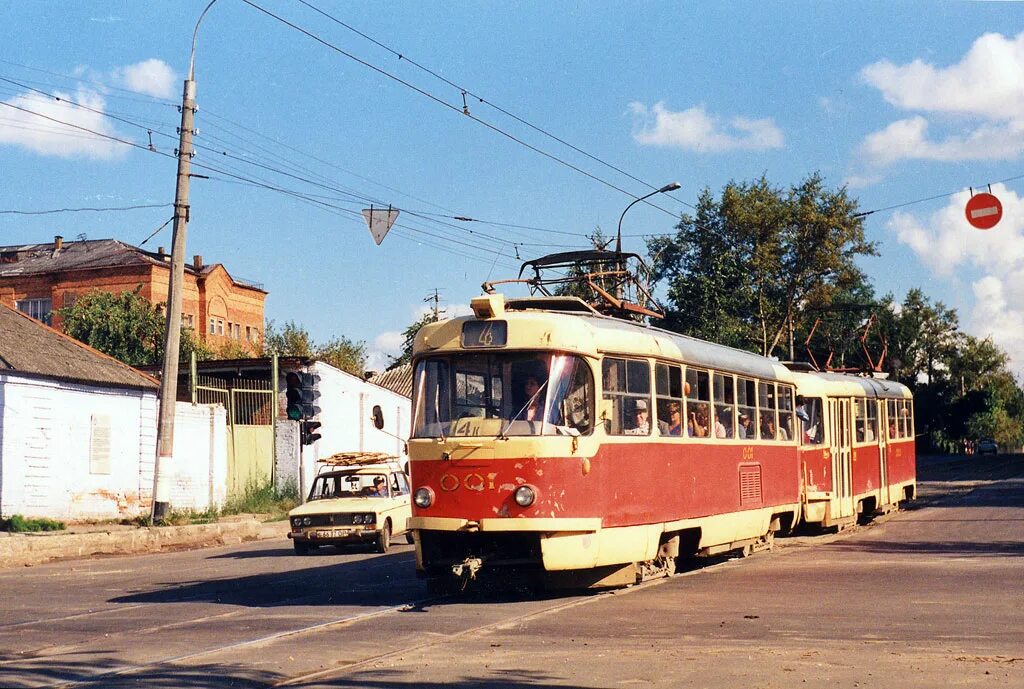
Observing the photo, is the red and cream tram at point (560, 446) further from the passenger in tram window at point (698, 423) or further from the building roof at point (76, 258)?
the building roof at point (76, 258)

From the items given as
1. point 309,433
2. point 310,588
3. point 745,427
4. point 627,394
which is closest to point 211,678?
point 627,394

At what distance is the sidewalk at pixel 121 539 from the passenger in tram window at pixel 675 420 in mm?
12202

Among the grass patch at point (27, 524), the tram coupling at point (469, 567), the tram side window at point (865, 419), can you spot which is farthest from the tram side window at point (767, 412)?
the grass patch at point (27, 524)

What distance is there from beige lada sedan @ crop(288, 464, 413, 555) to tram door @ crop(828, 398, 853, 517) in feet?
24.8

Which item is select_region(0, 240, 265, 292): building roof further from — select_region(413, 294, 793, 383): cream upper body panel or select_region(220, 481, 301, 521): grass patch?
select_region(413, 294, 793, 383): cream upper body panel

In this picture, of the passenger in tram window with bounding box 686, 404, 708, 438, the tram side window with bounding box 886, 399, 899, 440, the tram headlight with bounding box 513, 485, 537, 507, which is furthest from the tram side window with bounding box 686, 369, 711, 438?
the tram side window with bounding box 886, 399, 899, 440

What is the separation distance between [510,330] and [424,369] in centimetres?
112

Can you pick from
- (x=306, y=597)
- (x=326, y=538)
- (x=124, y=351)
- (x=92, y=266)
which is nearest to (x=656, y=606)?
(x=306, y=597)

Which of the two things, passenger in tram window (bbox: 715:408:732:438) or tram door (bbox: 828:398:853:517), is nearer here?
passenger in tram window (bbox: 715:408:732:438)

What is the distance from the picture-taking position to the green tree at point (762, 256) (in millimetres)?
52250

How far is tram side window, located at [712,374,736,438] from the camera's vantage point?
1786 cm

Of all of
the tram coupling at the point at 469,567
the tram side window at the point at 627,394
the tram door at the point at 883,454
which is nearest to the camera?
the tram coupling at the point at 469,567

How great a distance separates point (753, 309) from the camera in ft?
197

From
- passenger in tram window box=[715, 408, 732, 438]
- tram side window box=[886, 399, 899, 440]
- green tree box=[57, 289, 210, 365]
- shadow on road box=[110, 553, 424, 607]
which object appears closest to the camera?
shadow on road box=[110, 553, 424, 607]
